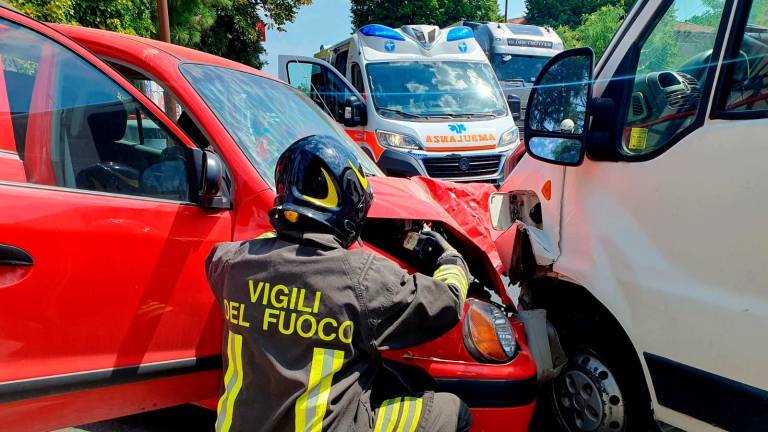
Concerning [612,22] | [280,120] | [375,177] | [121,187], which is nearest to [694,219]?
[375,177]

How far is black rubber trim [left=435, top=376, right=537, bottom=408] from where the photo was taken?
2062 millimetres

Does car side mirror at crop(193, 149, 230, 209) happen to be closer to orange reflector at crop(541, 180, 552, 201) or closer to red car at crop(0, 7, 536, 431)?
red car at crop(0, 7, 536, 431)

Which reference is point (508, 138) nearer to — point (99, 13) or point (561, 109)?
point (561, 109)

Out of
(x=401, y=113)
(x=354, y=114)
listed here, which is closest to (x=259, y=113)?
(x=354, y=114)

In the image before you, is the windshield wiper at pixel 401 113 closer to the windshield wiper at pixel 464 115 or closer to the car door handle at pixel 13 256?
the windshield wiper at pixel 464 115

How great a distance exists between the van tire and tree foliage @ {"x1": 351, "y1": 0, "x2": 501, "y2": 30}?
93.2 ft

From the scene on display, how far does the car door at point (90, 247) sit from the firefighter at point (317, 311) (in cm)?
45

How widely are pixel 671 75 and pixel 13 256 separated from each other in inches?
95.3

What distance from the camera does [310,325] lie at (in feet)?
4.96

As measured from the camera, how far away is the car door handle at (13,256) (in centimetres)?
175

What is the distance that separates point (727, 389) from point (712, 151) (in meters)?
0.77

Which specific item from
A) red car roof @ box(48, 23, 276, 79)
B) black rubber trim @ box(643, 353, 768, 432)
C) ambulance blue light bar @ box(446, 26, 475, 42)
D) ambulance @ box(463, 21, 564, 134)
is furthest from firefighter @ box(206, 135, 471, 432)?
ambulance @ box(463, 21, 564, 134)

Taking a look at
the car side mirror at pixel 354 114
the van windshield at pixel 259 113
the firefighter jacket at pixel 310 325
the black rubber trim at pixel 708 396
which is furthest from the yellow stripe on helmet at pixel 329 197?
the car side mirror at pixel 354 114

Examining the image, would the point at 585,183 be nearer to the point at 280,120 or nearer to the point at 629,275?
the point at 629,275
